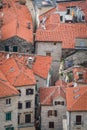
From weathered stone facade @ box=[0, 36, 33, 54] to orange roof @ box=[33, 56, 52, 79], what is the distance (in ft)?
31.4

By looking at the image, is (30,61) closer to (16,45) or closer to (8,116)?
(16,45)

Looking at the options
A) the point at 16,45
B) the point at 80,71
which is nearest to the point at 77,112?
the point at 80,71

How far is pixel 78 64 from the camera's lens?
5635 inches

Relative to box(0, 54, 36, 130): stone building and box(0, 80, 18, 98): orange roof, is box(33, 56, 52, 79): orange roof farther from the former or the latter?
box(0, 80, 18, 98): orange roof

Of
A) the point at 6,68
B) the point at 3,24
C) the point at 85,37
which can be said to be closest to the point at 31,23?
the point at 3,24

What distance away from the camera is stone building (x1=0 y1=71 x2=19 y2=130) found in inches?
4828

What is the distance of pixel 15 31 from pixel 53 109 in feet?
87.3

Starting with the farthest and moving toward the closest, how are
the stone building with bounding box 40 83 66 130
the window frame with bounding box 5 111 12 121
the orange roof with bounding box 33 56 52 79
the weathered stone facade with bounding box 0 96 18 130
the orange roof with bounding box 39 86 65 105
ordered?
the orange roof with bounding box 33 56 52 79
the orange roof with bounding box 39 86 65 105
the stone building with bounding box 40 83 66 130
the window frame with bounding box 5 111 12 121
the weathered stone facade with bounding box 0 96 18 130

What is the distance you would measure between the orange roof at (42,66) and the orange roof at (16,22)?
32.4 feet

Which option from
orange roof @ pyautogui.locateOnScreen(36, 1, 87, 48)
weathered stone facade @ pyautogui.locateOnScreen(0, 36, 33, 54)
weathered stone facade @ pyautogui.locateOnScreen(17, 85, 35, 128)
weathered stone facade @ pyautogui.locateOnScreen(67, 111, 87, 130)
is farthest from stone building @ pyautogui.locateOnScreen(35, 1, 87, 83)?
weathered stone facade @ pyautogui.locateOnScreen(67, 111, 87, 130)

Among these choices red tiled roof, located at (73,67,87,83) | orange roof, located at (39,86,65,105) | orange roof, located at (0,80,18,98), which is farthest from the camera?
red tiled roof, located at (73,67,87,83)

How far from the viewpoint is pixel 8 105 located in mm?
123188

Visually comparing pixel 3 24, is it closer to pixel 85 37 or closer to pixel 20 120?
pixel 85 37

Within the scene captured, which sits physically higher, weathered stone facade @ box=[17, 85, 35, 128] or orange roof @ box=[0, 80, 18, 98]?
orange roof @ box=[0, 80, 18, 98]
